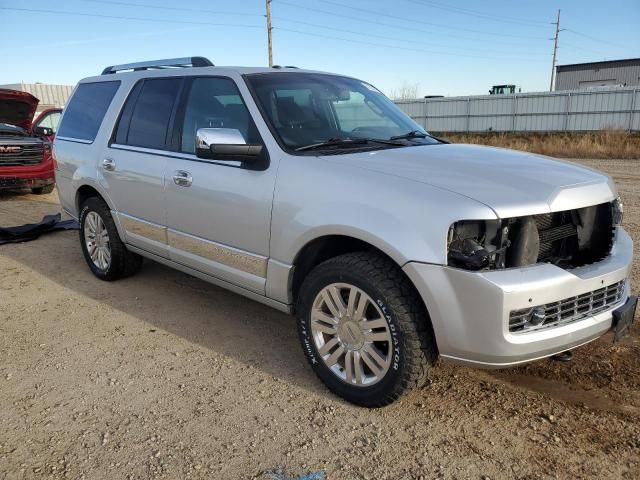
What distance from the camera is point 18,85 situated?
123 ft

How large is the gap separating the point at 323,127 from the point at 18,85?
41096 millimetres

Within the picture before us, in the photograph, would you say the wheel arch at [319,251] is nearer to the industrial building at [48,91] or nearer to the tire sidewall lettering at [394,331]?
the tire sidewall lettering at [394,331]

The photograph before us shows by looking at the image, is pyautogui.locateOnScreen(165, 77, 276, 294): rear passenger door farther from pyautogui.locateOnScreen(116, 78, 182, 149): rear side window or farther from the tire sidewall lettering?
the tire sidewall lettering

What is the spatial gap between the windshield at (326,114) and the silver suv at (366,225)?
0.05 feet

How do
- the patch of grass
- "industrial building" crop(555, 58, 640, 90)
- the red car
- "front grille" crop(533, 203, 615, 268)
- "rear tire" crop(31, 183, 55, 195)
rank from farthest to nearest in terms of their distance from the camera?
"industrial building" crop(555, 58, 640, 90) → the patch of grass → "rear tire" crop(31, 183, 55, 195) → the red car → "front grille" crop(533, 203, 615, 268)

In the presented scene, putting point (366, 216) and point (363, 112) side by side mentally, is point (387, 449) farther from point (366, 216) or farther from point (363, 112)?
point (363, 112)

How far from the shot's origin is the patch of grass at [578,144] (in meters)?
18.1

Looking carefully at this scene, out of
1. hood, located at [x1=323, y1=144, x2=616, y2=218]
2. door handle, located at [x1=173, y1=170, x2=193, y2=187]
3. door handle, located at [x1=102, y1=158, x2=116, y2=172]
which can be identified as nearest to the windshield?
hood, located at [x1=323, y1=144, x2=616, y2=218]

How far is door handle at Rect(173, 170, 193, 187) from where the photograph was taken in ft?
12.4

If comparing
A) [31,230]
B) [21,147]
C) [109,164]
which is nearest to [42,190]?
[21,147]

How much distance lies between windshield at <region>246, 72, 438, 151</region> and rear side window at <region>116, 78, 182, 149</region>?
89 cm

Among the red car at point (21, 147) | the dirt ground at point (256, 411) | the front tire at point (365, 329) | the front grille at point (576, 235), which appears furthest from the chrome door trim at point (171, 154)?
the red car at point (21, 147)

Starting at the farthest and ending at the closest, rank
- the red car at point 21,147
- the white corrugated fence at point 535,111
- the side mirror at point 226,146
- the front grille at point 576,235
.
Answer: the white corrugated fence at point 535,111 → the red car at point 21,147 → the side mirror at point 226,146 → the front grille at point 576,235

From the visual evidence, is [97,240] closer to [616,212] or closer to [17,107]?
[616,212]
